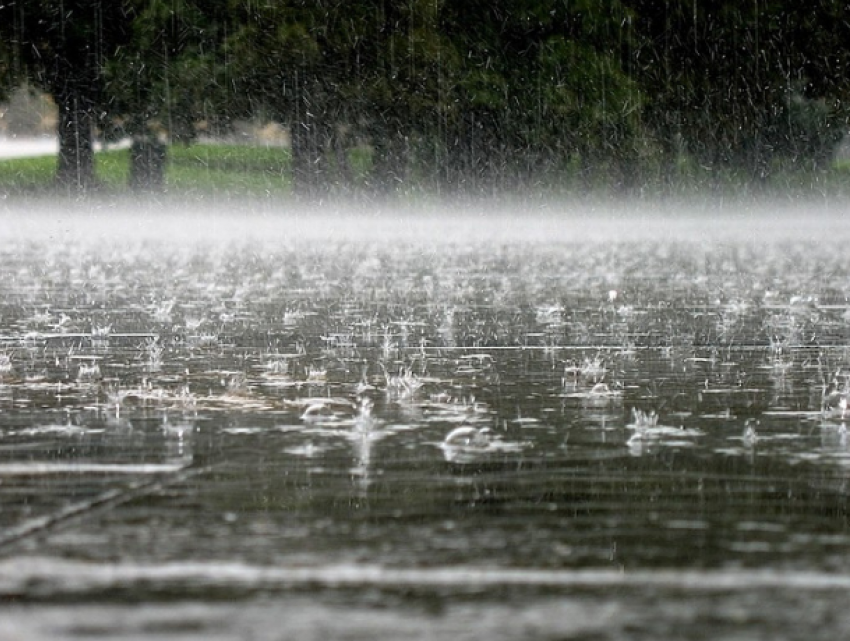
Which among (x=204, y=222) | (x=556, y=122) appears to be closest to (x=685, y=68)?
(x=556, y=122)

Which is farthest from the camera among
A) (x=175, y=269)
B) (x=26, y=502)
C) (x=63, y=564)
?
(x=175, y=269)

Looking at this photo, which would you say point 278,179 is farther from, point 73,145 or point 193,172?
point 73,145

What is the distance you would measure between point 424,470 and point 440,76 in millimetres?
35981

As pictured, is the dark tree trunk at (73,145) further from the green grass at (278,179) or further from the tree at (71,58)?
the green grass at (278,179)

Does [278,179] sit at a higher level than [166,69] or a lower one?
lower

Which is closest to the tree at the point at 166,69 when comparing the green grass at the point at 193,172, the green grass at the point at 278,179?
the green grass at the point at 278,179

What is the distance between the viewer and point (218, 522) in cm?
427

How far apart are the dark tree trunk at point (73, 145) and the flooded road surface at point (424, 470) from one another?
103 feet

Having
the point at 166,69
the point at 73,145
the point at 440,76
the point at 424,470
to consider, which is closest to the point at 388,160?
the point at 440,76

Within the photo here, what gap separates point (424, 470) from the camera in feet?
16.8

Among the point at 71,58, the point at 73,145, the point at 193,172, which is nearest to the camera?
the point at 73,145

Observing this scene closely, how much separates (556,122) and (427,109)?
3.00 meters

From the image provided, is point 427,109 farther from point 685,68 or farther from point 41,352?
point 41,352

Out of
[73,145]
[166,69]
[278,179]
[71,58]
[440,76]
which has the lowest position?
[278,179]
